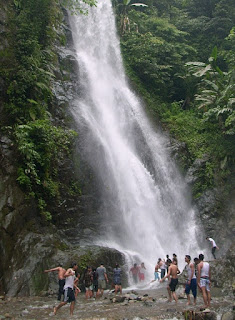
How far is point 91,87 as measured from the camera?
74.1 feet

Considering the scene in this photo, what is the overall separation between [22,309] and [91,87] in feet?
53.4

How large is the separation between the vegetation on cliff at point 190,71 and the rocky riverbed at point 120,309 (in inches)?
442

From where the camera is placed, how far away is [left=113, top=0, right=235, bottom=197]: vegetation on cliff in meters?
21.0

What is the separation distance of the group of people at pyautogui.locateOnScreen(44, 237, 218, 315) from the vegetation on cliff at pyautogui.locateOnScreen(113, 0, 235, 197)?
8.07 m

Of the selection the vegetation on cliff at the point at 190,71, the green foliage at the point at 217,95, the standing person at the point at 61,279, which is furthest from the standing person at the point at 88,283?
the green foliage at the point at 217,95

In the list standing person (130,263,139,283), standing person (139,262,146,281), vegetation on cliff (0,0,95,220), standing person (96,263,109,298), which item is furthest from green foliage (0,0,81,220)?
standing person (139,262,146,281)

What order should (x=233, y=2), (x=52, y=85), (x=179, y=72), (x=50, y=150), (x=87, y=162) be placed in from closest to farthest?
(x=50, y=150) < (x=87, y=162) < (x=52, y=85) < (x=179, y=72) < (x=233, y=2)

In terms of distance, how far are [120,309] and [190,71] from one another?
20.6 metres

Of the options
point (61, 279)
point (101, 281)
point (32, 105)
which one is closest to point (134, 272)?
point (101, 281)

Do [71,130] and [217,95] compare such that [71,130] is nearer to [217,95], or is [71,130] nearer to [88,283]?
[88,283]

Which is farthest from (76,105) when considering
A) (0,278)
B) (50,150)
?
(0,278)

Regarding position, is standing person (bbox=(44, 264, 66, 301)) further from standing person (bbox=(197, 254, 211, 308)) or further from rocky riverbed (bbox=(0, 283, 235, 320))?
standing person (bbox=(197, 254, 211, 308))

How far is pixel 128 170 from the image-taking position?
18.6m

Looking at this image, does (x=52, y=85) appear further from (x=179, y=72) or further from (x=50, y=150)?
(x=179, y=72)
